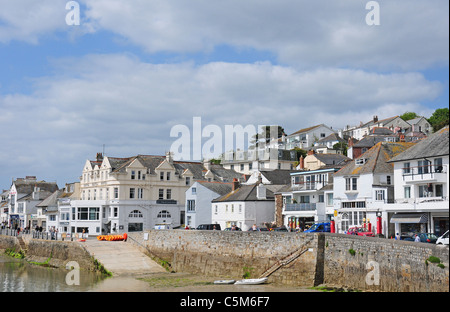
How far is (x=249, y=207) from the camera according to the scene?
58156 millimetres

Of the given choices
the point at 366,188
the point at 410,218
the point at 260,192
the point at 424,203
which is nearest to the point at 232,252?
the point at 410,218

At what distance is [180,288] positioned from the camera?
35062 millimetres

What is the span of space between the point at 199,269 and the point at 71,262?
45.8ft

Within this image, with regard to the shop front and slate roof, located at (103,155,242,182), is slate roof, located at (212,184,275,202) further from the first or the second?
the shop front

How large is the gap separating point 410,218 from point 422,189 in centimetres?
292

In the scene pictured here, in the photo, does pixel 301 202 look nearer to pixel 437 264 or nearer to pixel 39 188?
pixel 437 264

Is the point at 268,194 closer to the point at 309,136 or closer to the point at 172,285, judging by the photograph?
the point at 172,285

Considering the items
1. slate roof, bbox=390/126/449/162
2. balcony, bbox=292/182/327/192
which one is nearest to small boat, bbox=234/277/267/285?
slate roof, bbox=390/126/449/162

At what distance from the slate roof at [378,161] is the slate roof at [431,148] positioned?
260 centimetres

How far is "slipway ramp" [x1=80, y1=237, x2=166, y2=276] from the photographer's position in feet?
142

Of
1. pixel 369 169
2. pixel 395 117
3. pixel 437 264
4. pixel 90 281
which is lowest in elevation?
pixel 90 281

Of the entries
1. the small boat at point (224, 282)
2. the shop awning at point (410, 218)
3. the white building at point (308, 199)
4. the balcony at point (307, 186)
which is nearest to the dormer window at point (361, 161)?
the white building at point (308, 199)

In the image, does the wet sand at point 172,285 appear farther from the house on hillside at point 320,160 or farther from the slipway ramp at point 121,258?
the house on hillside at point 320,160

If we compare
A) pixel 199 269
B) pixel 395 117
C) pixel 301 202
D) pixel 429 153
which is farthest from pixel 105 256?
pixel 395 117
